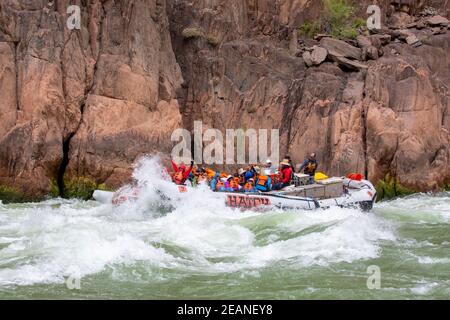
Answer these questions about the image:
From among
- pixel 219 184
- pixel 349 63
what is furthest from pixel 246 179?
pixel 349 63

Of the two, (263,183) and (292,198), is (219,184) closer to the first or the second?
(263,183)

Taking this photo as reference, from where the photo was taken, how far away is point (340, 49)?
24.0 meters

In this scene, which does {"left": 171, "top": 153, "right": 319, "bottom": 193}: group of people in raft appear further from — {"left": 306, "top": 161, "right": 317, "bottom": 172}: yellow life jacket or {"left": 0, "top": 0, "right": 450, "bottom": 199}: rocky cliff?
{"left": 0, "top": 0, "right": 450, "bottom": 199}: rocky cliff

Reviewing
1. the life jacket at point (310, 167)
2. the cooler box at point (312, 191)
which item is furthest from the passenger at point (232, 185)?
the life jacket at point (310, 167)

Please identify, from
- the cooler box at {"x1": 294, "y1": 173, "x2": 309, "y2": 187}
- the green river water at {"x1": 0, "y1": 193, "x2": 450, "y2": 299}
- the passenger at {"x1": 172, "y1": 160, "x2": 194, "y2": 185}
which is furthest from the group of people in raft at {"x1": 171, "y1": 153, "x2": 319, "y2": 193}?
the green river water at {"x1": 0, "y1": 193, "x2": 450, "y2": 299}

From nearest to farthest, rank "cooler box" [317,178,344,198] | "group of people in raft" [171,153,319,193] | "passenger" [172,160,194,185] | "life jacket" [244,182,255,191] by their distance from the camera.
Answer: "life jacket" [244,182,255,191] < "group of people in raft" [171,153,319,193] < "cooler box" [317,178,344,198] < "passenger" [172,160,194,185]

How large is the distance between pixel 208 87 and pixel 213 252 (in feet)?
40.5

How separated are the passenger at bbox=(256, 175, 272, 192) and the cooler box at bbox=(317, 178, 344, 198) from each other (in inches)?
52.9

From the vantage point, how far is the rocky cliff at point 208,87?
19156mm

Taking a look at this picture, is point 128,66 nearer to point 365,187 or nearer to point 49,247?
point 365,187

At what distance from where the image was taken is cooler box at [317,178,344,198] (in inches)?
666

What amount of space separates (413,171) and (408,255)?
9833mm

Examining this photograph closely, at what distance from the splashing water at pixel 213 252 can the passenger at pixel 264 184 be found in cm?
119

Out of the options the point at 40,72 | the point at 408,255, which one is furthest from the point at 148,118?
the point at 408,255
